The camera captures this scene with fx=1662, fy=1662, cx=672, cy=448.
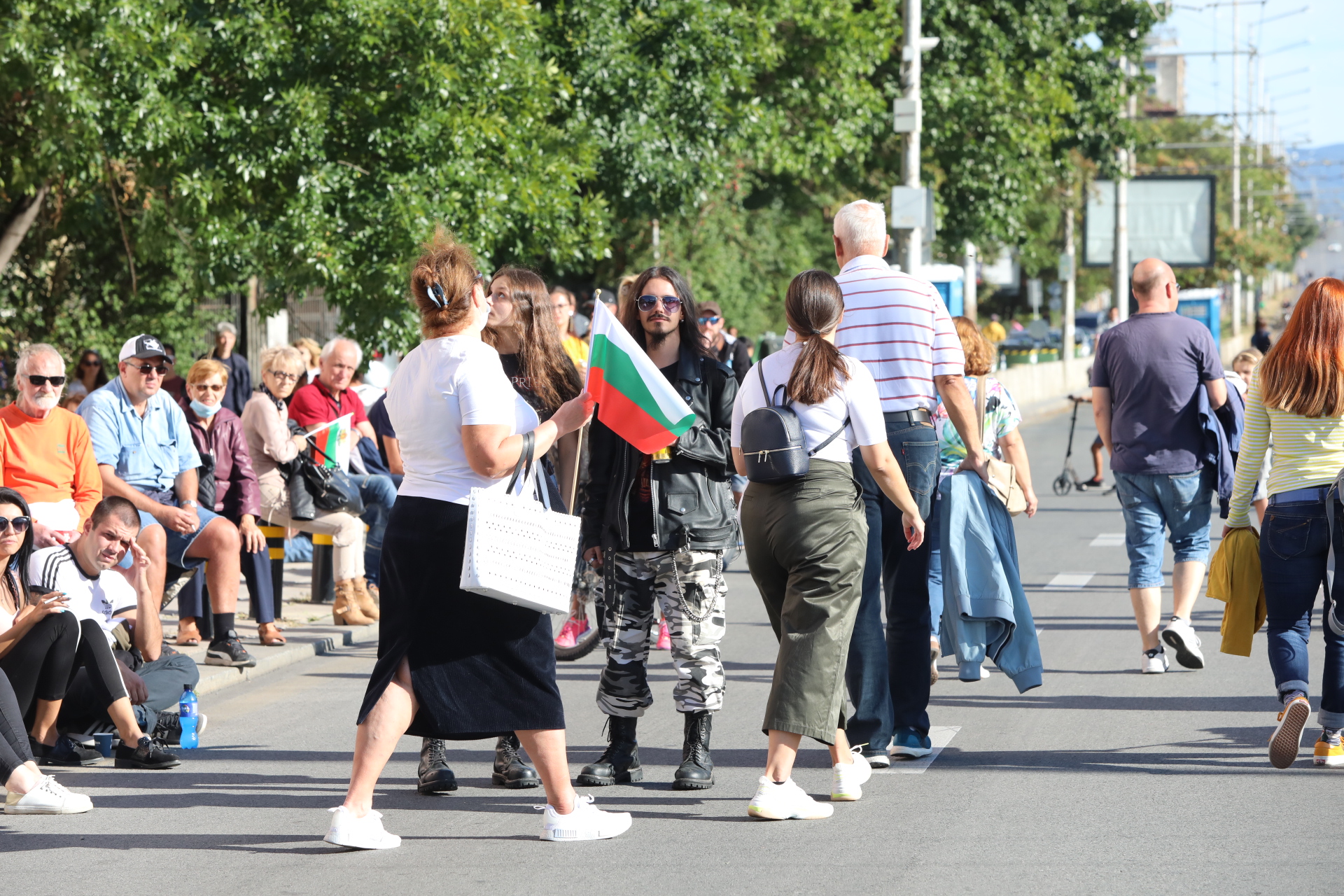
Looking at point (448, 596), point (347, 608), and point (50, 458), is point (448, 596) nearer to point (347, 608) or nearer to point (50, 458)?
point (50, 458)

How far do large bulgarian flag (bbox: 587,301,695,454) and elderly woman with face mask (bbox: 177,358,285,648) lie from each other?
458cm

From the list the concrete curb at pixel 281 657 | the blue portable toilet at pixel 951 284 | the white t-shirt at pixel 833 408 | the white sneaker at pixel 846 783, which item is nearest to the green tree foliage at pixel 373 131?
the blue portable toilet at pixel 951 284

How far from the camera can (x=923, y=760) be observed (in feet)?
21.4

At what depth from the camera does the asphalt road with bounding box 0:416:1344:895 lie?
4.93 meters

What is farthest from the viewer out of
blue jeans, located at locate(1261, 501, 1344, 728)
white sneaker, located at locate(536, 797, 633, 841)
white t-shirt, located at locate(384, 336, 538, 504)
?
blue jeans, located at locate(1261, 501, 1344, 728)

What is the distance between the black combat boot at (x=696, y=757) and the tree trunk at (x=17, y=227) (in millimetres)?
11534

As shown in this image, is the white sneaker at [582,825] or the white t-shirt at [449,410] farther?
the white sneaker at [582,825]

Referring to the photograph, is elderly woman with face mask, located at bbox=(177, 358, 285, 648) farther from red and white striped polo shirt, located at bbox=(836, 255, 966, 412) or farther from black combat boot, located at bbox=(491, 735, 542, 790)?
red and white striped polo shirt, located at bbox=(836, 255, 966, 412)

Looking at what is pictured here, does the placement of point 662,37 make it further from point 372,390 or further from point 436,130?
point 372,390

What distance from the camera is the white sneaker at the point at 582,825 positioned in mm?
5305

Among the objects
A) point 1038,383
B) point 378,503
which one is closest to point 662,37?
point 378,503

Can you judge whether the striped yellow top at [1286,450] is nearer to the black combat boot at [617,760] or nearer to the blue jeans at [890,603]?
the blue jeans at [890,603]

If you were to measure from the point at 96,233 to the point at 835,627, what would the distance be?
14292mm

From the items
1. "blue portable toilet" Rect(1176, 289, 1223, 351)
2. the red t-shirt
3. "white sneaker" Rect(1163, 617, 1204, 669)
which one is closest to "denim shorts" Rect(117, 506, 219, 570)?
the red t-shirt
